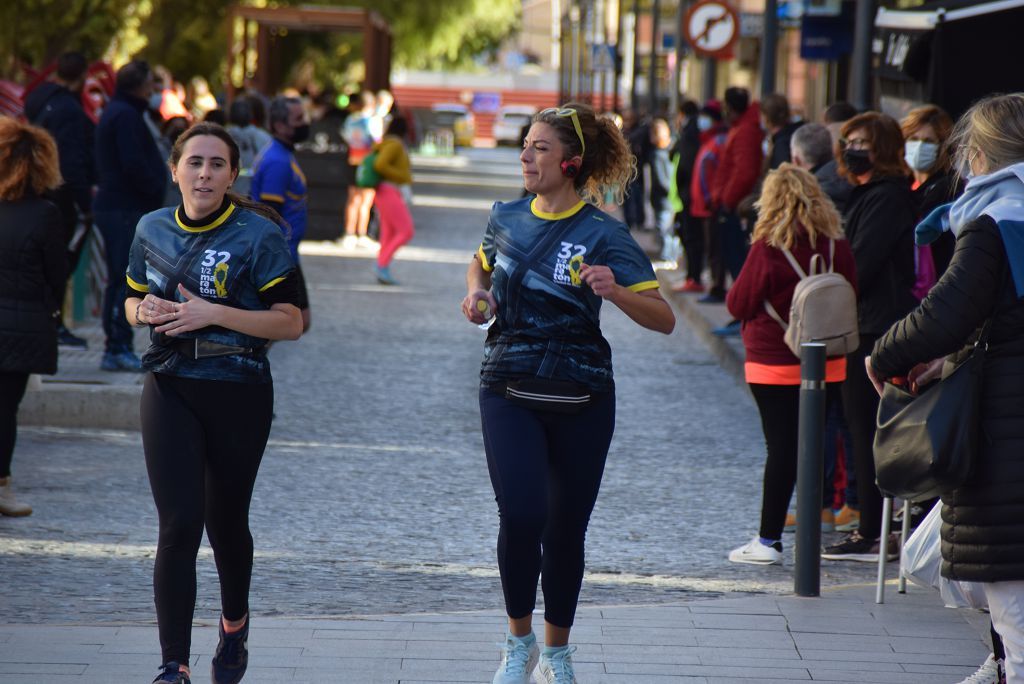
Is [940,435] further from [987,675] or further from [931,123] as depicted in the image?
[931,123]

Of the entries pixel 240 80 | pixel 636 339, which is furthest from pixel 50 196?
pixel 240 80

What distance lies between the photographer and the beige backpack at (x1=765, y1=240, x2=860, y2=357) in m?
6.50

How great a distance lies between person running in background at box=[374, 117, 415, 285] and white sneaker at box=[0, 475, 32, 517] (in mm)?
9995

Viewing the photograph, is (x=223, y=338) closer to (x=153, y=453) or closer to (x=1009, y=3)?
(x=153, y=453)

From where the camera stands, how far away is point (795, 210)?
671 cm

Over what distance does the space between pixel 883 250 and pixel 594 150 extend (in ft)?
7.67

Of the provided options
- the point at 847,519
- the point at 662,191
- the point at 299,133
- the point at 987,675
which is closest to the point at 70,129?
the point at 299,133

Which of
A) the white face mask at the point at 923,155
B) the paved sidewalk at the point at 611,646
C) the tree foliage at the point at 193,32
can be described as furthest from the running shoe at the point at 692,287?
the paved sidewalk at the point at 611,646

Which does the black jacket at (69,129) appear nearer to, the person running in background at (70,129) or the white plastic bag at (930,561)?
the person running in background at (70,129)

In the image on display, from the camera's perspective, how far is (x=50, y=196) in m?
10.9

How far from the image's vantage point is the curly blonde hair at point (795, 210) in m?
6.68

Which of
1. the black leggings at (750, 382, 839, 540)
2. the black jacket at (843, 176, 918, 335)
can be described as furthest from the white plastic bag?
the black jacket at (843, 176, 918, 335)

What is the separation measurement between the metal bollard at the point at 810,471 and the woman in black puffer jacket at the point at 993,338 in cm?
189

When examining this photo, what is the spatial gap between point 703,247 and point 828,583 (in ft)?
34.1
